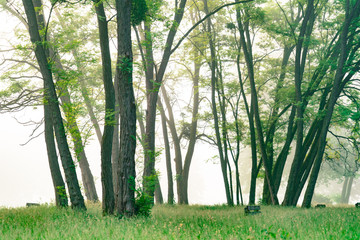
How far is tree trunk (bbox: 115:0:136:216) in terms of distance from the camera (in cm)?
887

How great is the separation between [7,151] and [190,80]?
7000 centimetres

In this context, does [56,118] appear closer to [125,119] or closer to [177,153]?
[125,119]

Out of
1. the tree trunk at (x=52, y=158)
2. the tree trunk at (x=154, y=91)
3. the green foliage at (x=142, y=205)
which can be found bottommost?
the green foliage at (x=142, y=205)

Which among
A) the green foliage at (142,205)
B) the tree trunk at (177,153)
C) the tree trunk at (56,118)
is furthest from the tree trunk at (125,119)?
the tree trunk at (177,153)

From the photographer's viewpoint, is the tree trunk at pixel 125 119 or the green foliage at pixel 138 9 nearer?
the tree trunk at pixel 125 119

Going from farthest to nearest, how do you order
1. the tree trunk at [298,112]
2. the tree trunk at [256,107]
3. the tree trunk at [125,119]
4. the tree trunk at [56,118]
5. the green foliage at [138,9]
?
the tree trunk at [256,107] → the tree trunk at [298,112] → the tree trunk at [56,118] → the green foliage at [138,9] → the tree trunk at [125,119]

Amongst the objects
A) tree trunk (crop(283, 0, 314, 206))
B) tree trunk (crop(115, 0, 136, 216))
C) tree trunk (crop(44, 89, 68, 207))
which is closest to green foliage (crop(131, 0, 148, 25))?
tree trunk (crop(115, 0, 136, 216))

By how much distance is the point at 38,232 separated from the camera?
6383mm

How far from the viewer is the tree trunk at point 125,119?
29.1 feet

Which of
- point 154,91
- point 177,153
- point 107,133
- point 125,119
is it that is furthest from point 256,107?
point 125,119

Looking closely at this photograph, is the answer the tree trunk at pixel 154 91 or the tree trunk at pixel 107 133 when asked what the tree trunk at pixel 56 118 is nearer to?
the tree trunk at pixel 107 133

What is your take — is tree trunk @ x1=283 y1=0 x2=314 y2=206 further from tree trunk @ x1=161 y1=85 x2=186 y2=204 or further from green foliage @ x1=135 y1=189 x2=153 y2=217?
green foliage @ x1=135 y1=189 x2=153 y2=217

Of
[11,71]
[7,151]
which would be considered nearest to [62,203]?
[11,71]

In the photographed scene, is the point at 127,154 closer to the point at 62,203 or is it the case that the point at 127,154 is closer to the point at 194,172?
the point at 62,203
